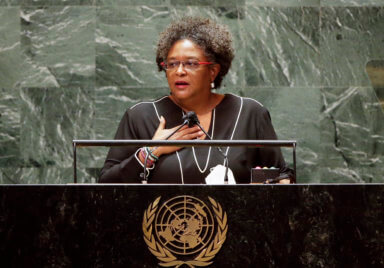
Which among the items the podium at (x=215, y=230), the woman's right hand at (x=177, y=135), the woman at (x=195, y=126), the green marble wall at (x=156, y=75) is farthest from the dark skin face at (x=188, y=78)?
the green marble wall at (x=156, y=75)

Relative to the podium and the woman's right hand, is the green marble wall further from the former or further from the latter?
the podium

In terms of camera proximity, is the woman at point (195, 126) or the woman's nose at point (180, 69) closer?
the woman at point (195, 126)

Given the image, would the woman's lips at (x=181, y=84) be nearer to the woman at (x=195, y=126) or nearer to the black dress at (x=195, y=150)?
the woman at (x=195, y=126)

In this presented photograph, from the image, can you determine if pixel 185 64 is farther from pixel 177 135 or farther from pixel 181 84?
pixel 177 135

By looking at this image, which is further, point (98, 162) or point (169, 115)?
point (98, 162)

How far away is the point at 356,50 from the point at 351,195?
326 centimetres

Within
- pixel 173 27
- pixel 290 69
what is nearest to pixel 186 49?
pixel 173 27

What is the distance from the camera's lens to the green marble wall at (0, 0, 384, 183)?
16.4 feet

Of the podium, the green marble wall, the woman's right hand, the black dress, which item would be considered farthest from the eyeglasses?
the green marble wall

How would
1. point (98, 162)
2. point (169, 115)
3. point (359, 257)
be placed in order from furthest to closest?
point (98, 162) < point (169, 115) < point (359, 257)

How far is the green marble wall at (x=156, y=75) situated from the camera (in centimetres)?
499

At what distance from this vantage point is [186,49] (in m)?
3.32

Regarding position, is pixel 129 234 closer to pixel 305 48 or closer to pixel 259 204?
pixel 259 204

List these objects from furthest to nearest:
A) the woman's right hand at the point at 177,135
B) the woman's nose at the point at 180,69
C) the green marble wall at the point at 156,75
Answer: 1. the green marble wall at the point at 156,75
2. the woman's nose at the point at 180,69
3. the woman's right hand at the point at 177,135
